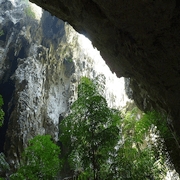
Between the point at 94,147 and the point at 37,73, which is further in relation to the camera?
the point at 37,73

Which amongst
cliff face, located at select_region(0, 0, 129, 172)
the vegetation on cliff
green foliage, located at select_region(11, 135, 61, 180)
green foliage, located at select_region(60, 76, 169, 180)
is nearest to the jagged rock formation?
the vegetation on cliff

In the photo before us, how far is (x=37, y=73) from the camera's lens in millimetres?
19594

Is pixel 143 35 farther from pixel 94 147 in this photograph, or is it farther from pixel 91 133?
pixel 94 147

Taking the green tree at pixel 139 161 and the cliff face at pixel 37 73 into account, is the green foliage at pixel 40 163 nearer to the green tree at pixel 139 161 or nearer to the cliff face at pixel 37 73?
the green tree at pixel 139 161

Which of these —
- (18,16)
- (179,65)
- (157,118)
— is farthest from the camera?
(18,16)

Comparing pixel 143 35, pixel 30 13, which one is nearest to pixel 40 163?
pixel 143 35

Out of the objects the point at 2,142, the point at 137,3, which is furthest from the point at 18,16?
the point at 137,3

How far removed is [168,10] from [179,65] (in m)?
1.36

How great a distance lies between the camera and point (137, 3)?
498 centimetres

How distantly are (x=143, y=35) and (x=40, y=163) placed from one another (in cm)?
618

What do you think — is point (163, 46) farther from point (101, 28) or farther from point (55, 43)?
point (55, 43)

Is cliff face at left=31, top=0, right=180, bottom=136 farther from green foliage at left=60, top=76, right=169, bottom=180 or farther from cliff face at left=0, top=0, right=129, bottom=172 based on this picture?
cliff face at left=0, top=0, right=129, bottom=172

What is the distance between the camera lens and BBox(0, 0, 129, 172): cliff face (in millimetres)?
16688

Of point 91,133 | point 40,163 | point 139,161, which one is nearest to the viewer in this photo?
point 91,133
